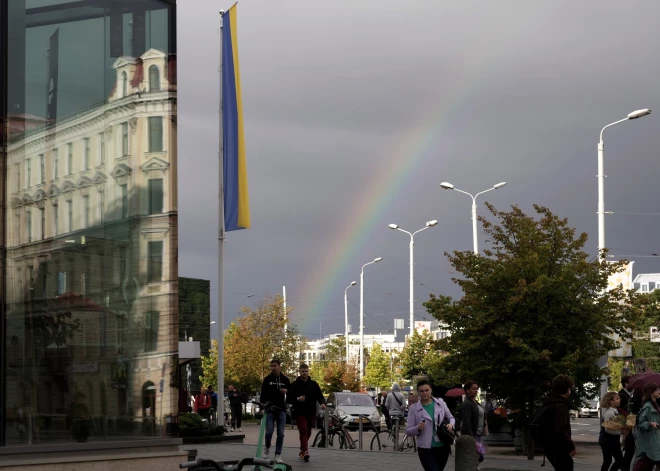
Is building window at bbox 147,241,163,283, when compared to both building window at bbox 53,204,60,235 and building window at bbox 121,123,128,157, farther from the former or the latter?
building window at bbox 53,204,60,235

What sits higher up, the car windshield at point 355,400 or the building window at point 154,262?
the building window at point 154,262

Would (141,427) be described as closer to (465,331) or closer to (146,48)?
(146,48)

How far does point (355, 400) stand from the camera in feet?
137

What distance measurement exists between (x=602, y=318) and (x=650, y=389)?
13.1m

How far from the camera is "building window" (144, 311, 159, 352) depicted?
42.7ft

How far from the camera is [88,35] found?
42.0ft

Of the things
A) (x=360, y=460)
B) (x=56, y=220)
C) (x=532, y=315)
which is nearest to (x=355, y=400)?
(x=532, y=315)

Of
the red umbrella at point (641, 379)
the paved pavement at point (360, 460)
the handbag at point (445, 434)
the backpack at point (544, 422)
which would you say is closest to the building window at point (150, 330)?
the handbag at point (445, 434)

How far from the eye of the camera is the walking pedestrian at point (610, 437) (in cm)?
1630

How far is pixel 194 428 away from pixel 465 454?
608 inches

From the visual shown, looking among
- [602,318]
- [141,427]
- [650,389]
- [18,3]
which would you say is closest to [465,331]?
[602,318]

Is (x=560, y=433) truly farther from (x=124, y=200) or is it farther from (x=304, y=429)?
(x=304, y=429)

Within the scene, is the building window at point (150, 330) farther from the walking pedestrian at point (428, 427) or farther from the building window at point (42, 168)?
the walking pedestrian at point (428, 427)

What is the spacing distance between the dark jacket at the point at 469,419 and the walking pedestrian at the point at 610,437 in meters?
1.93
